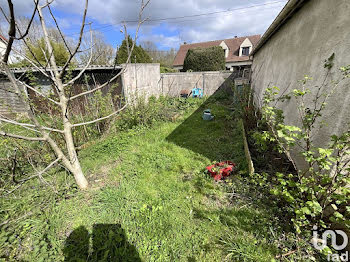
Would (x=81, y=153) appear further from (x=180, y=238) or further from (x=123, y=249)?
(x=180, y=238)

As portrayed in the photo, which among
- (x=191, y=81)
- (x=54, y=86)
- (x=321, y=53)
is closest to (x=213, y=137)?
(x=321, y=53)

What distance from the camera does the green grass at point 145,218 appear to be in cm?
175

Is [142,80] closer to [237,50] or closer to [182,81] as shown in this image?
[182,81]

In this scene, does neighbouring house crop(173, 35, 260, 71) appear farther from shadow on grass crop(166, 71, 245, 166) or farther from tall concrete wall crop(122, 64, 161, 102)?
shadow on grass crop(166, 71, 245, 166)

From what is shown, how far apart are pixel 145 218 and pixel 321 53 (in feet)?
11.4

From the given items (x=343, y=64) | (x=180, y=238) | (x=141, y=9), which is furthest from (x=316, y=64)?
(x=180, y=238)

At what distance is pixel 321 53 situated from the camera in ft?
6.94

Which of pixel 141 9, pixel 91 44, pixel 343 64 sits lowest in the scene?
pixel 343 64

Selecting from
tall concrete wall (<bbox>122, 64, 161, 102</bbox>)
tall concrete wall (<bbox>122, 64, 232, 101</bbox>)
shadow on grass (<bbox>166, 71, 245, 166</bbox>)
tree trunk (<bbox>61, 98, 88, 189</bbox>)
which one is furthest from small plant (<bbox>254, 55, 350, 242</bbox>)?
tall concrete wall (<bbox>122, 64, 232, 101</bbox>)

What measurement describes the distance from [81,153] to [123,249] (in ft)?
9.77

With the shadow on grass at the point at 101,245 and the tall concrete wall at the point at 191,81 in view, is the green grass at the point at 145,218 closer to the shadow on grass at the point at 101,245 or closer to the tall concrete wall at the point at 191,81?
the shadow on grass at the point at 101,245

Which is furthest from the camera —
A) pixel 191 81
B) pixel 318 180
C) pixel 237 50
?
pixel 237 50

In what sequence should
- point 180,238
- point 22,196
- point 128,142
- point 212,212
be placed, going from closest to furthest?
point 180,238, point 212,212, point 22,196, point 128,142

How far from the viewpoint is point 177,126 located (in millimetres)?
5836
